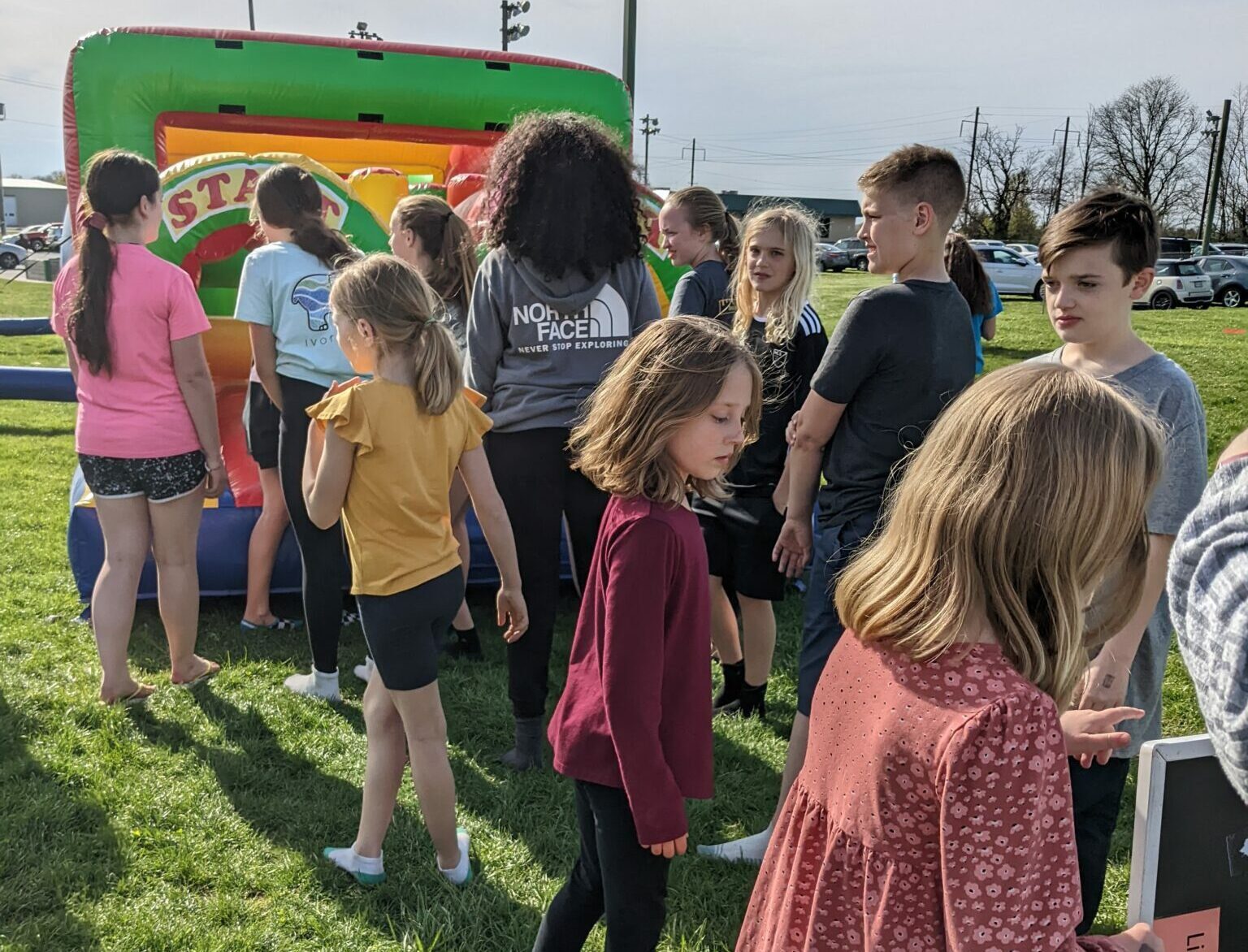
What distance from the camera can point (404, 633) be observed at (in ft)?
8.63

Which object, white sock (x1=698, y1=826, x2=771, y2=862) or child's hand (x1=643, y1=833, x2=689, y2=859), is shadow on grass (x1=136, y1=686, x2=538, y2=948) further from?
child's hand (x1=643, y1=833, x2=689, y2=859)

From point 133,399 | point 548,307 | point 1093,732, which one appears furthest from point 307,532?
point 1093,732

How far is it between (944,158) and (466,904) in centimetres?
226

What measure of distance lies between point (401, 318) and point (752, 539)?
1.52 meters

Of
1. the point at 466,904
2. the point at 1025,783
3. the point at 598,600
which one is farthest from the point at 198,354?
the point at 1025,783

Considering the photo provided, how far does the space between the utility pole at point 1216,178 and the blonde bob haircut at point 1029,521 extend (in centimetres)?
3873

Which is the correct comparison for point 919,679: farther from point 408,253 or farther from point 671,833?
point 408,253

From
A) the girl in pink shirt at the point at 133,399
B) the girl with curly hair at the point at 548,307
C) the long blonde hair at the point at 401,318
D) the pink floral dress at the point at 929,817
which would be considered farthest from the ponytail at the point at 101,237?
the pink floral dress at the point at 929,817

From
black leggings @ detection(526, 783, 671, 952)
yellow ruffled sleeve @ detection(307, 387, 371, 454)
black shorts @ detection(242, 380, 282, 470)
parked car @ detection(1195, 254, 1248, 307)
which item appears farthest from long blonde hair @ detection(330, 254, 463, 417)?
parked car @ detection(1195, 254, 1248, 307)

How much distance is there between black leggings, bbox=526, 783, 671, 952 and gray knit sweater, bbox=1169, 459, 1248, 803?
3.55 feet

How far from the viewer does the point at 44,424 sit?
9625 millimetres

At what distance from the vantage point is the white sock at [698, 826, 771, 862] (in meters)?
3.02

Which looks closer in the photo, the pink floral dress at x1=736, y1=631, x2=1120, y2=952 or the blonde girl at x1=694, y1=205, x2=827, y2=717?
the pink floral dress at x1=736, y1=631, x2=1120, y2=952

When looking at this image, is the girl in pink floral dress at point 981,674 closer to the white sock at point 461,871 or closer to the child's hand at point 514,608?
the child's hand at point 514,608
